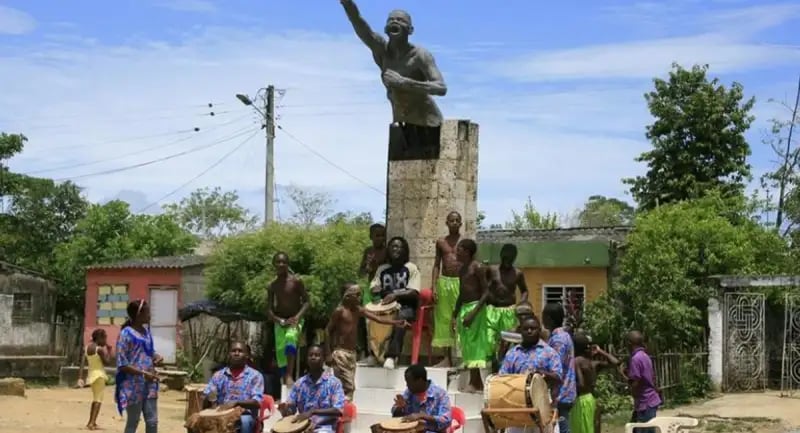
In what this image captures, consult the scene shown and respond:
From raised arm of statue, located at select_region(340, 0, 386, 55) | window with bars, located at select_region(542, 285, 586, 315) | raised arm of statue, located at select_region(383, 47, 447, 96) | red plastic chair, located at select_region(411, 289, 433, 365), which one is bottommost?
red plastic chair, located at select_region(411, 289, 433, 365)

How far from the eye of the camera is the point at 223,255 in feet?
87.1

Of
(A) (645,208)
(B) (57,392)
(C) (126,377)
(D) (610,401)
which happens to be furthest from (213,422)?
(A) (645,208)

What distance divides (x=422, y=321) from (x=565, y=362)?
97.9 inches

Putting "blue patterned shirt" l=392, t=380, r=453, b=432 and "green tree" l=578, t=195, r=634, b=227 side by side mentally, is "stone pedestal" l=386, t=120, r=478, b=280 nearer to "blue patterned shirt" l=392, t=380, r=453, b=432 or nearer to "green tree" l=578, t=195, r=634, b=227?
"blue patterned shirt" l=392, t=380, r=453, b=432

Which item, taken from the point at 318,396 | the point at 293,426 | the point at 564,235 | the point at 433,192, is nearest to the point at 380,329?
the point at 433,192

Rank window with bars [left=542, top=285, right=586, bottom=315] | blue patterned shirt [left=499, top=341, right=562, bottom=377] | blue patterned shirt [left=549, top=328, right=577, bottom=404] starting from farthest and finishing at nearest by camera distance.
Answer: window with bars [left=542, top=285, right=586, bottom=315] < blue patterned shirt [left=549, top=328, right=577, bottom=404] < blue patterned shirt [left=499, top=341, right=562, bottom=377]

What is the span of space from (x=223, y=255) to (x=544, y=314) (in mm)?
17093

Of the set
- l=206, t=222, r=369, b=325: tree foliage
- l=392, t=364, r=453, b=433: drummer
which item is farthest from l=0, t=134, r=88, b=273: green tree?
l=392, t=364, r=453, b=433: drummer

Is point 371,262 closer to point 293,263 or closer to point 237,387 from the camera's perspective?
point 237,387

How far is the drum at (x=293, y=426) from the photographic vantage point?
30.4ft

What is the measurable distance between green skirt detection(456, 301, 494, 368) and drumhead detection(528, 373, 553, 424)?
2039 mm

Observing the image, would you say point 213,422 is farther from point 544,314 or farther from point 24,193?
point 24,193

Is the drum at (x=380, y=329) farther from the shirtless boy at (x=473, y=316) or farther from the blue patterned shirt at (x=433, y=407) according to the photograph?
the blue patterned shirt at (x=433, y=407)

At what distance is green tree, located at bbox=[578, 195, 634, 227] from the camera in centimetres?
4403
